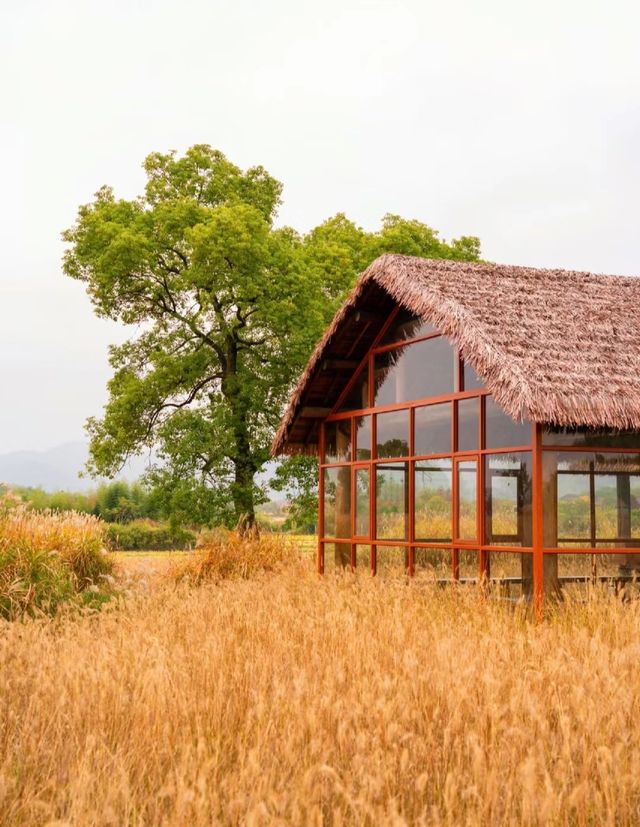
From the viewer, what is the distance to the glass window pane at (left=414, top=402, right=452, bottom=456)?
12.5m

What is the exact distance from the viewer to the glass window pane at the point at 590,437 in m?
11.0

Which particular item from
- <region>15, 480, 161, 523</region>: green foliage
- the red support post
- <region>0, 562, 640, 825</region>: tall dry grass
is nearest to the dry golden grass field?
<region>0, 562, 640, 825</region>: tall dry grass

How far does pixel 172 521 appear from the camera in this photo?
907 inches

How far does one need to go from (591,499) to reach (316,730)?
7.55m

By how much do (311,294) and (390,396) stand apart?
10.7 meters

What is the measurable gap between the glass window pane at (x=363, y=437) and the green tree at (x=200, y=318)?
293 inches

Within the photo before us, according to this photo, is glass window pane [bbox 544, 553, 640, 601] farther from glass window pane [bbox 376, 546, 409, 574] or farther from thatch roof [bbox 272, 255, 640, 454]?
glass window pane [bbox 376, 546, 409, 574]

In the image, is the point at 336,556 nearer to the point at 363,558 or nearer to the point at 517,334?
the point at 363,558

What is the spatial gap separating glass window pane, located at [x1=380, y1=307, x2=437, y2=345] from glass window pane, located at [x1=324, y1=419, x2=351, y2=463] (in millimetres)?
1550

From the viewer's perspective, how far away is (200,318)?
2405 centimetres

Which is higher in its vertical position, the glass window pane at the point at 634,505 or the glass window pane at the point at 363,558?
the glass window pane at the point at 634,505

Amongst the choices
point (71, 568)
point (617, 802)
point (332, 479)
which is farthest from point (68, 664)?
point (332, 479)

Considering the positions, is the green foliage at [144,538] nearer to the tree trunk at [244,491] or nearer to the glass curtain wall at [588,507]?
the tree trunk at [244,491]

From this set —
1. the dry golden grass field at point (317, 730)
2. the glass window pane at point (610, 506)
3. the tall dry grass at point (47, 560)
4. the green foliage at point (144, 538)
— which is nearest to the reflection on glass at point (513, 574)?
the glass window pane at point (610, 506)
